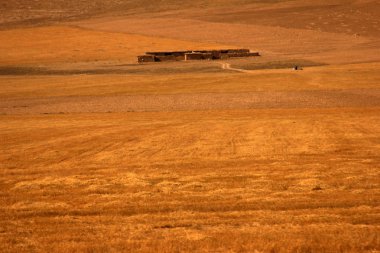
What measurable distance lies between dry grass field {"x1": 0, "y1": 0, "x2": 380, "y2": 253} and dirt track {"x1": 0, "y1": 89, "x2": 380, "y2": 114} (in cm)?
9

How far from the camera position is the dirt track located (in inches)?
1153

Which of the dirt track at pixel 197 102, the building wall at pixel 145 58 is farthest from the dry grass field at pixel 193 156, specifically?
the building wall at pixel 145 58

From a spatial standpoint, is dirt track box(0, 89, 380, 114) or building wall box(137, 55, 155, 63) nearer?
dirt track box(0, 89, 380, 114)

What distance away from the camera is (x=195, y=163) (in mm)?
14195

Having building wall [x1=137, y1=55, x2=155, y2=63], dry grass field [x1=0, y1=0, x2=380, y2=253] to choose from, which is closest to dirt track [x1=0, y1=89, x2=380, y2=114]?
dry grass field [x1=0, y1=0, x2=380, y2=253]

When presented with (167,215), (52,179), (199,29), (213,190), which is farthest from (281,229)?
(199,29)

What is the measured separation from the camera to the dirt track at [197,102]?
96.1 feet

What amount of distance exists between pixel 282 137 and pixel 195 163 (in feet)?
14.3

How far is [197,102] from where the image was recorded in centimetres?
3125

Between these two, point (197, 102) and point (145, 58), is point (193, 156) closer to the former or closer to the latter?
point (197, 102)

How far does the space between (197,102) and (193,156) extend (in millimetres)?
16095

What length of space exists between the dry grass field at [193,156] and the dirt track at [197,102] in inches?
3.7

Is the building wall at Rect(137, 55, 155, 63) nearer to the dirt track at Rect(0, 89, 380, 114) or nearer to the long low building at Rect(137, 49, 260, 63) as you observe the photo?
the long low building at Rect(137, 49, 260, 63)

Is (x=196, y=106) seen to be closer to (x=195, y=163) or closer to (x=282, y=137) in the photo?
(x=282, y=137)
